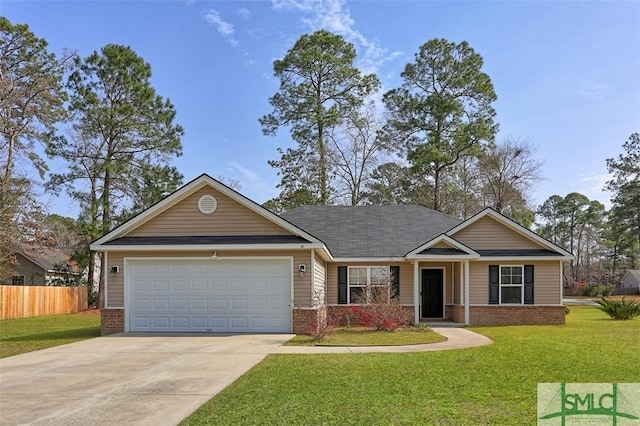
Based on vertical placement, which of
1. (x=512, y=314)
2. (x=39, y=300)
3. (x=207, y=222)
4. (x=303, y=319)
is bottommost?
(x=39, y=300)

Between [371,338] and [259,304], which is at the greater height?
[259,304]

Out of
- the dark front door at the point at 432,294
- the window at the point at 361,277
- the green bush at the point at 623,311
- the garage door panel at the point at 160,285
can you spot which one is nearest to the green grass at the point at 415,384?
the garage door panel at the point at 160,285

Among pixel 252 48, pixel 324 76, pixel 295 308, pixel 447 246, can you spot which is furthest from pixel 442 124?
pixel 295 308

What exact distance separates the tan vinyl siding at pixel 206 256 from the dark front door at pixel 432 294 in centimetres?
748

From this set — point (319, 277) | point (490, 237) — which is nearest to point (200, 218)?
point (319, 277)

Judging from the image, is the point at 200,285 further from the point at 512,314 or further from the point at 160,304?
the point at 512,314

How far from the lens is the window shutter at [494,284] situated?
2019 cm

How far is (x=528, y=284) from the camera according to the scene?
66.3 feet

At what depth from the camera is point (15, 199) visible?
27203 mm

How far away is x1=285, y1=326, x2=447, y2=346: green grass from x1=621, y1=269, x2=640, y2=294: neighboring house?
5226cm

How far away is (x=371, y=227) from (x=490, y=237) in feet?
17.2

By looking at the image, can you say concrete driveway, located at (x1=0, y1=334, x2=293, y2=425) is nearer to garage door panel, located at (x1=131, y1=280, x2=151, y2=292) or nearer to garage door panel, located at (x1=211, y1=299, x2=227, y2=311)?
garage door panel, located at (x1=211, y1=299, x2=227, y2=311)

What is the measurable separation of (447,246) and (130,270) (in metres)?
11.3

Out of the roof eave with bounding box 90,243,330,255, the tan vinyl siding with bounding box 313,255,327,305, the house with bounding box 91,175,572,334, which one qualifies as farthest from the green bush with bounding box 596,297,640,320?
the roof eave with bounding box 90,243,330,255
